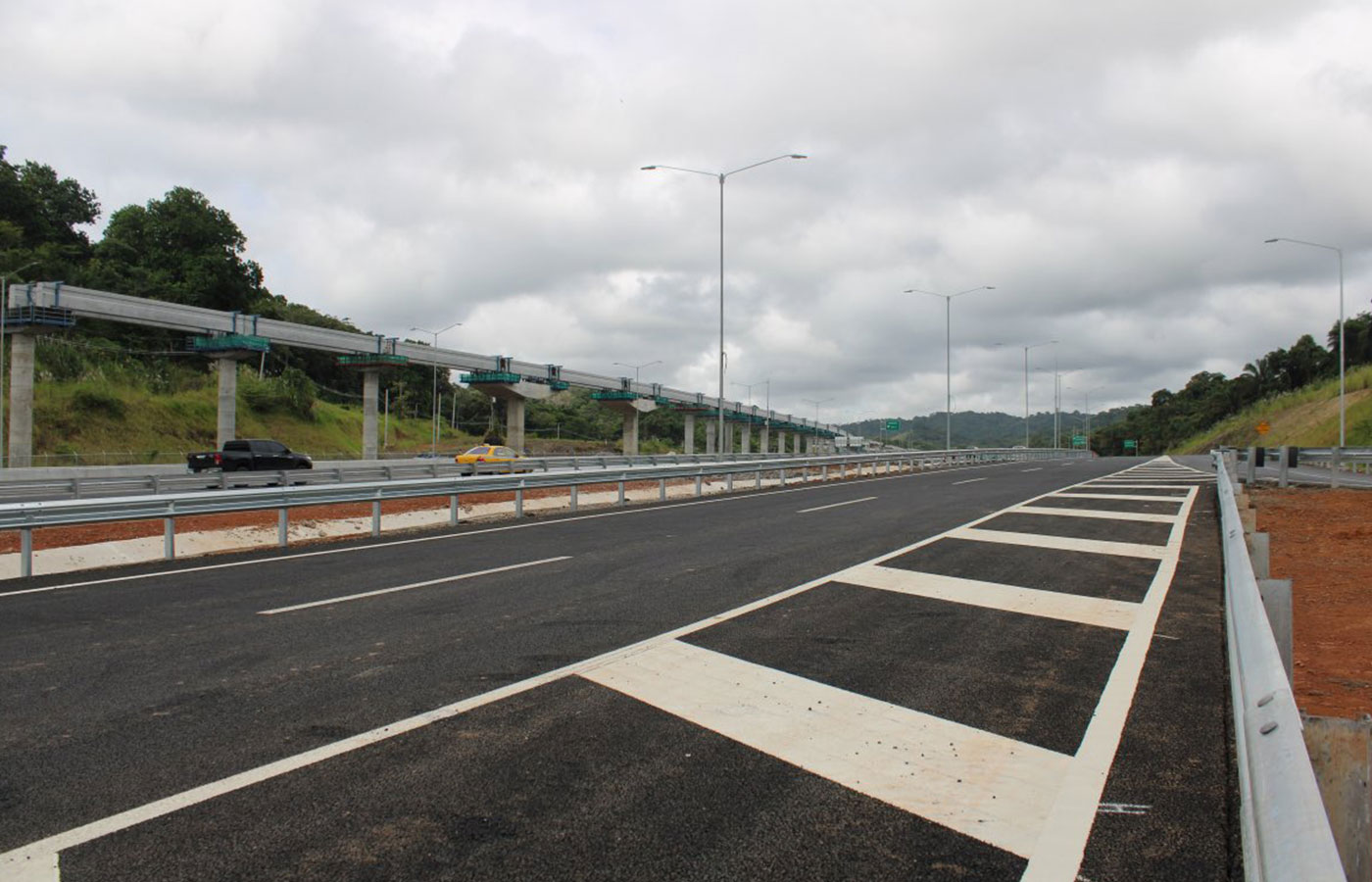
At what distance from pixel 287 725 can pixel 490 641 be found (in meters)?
1.89

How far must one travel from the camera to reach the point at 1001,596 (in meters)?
7.67

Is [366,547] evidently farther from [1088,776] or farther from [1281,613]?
[1281,613]

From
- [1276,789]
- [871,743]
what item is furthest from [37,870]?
[1276,789]

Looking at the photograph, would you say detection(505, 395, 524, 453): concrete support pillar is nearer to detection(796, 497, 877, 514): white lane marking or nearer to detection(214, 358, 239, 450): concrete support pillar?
detection(214, 358, 239, 450): concrete support pillar

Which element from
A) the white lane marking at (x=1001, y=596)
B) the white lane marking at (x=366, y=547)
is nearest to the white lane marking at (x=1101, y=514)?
the white lane marking at (x=1001, y=596)

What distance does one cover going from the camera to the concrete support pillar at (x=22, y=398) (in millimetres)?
37781

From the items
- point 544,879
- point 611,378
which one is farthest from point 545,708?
point 611,378

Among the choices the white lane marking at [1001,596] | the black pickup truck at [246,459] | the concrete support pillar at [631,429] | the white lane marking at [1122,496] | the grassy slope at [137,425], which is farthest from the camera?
Result: the concrete support pillar at [631,429]

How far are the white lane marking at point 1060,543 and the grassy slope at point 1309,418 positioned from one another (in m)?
48.7

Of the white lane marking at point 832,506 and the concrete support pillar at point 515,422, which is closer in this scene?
the white lane marking at point 832,506

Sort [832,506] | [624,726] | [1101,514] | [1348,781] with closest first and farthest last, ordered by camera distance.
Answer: [1348,781] → [624,726] → [1101,514] → [832,506]

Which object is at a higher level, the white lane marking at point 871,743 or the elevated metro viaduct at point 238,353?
the elevated metro viaduct at point 238,353

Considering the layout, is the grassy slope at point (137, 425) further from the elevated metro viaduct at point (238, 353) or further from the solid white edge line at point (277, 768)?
the solid white edge line at point (277, 768)

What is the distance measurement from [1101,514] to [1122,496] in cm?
457
